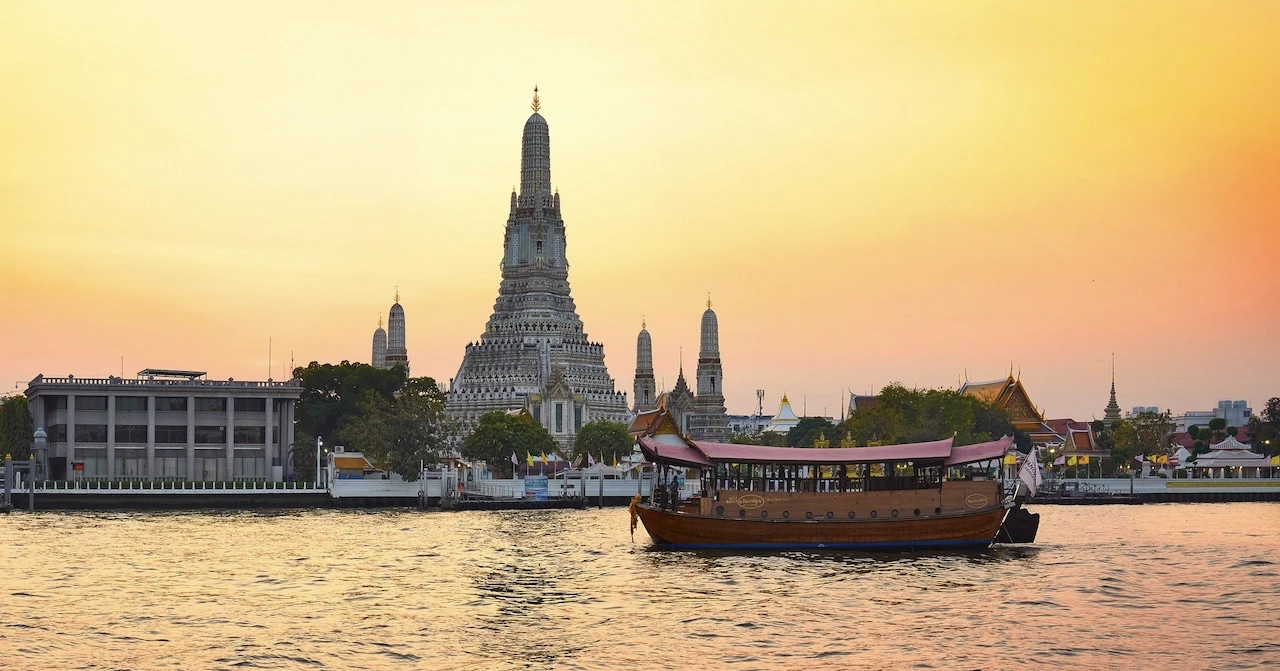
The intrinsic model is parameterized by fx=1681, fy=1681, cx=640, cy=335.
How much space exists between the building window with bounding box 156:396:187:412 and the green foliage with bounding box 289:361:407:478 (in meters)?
14.9

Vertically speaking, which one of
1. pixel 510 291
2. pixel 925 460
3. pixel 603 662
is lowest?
pixel 603 662

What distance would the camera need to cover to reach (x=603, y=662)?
37.4 metres

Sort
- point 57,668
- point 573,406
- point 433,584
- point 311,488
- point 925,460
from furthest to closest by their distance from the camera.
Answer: point 573,406 → point 311,488 → point 925,460 → point 433,584 → point 57,668

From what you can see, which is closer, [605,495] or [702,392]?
[605,495]

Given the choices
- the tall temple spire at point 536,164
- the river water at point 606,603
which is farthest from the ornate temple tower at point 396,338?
the river water at point 606,603

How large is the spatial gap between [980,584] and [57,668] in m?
28.5

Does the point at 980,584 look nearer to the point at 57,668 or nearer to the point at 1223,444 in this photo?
the point at 57,668

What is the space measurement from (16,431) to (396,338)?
68.5 meters

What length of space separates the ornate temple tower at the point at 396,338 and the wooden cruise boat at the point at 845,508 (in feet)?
387

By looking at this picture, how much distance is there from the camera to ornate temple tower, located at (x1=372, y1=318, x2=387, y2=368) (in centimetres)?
18425

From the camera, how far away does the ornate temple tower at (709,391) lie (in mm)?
187250

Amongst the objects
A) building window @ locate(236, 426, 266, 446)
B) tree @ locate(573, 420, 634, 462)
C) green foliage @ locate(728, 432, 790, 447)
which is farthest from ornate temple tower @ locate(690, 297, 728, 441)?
building window @ locate(236, 426, 266, 446)

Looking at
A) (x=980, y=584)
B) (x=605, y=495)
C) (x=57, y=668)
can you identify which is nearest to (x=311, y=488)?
(x=605, y=495)

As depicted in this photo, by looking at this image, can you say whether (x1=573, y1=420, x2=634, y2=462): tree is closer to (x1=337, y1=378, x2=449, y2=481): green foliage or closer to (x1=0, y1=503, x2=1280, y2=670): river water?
(x1=337, y1=378, x2=449, y2=481): green foliage
